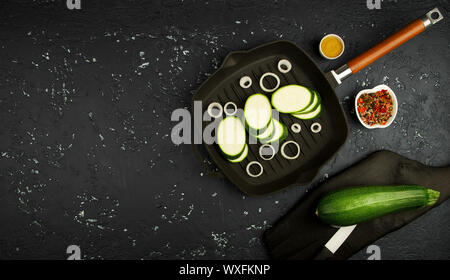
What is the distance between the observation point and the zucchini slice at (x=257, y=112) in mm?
1267

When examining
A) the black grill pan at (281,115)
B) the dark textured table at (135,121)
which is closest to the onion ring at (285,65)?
the black grill pan at (281,115)

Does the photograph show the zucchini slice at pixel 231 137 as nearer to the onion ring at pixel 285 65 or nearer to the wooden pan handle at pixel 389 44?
the onion ring at pixel 285 65

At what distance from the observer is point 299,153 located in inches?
52.9

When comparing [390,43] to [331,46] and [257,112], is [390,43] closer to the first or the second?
[331,46]

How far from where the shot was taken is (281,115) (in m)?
1.35

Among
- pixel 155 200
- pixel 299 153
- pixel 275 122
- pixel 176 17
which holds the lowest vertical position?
pixel 155 200

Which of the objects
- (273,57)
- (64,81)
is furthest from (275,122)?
A: (64,81)

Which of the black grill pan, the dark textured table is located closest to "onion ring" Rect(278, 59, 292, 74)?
the black grill pan

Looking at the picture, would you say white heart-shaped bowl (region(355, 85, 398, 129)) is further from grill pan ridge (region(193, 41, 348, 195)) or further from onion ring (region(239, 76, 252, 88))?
onion ring (region(239, 76, 252, 88))

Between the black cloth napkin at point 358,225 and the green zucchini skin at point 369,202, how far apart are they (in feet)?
0.26

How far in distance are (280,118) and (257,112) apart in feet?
0.40

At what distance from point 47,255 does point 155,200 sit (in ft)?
1.49
